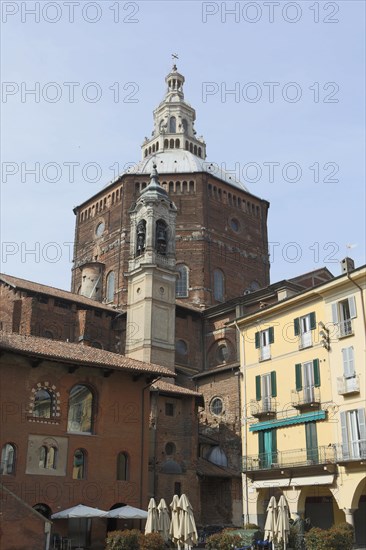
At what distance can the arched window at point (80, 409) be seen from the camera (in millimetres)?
23766

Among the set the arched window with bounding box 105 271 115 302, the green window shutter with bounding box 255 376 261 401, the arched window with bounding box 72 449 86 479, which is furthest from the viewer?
the arched window with bounding box 105 271 115 302

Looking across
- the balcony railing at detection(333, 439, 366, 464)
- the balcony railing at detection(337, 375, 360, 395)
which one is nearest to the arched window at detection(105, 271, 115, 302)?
the balcony railing at detection(337, 375, 360, 395)

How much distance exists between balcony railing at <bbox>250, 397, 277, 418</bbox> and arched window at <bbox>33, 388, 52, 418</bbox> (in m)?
8.66

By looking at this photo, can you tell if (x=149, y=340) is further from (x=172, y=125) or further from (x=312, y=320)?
(x=172, y=125)

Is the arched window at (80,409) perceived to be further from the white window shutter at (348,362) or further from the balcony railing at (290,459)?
the white window shutter at (348,362)

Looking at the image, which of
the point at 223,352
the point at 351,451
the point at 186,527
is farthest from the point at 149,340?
the point at 186,527

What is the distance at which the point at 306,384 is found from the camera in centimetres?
2483

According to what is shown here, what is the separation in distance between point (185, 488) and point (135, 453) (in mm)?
6453

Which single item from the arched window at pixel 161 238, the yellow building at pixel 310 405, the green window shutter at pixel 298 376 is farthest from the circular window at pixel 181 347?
the green window shutter at pixel 298 376

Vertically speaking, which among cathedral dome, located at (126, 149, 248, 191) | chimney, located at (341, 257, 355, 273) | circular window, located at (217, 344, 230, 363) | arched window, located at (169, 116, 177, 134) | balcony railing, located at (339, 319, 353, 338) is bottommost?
balcony railing, located at (339, 319, 353, 338)

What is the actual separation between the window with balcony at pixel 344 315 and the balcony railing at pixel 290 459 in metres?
4.27

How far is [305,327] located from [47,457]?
11.3m

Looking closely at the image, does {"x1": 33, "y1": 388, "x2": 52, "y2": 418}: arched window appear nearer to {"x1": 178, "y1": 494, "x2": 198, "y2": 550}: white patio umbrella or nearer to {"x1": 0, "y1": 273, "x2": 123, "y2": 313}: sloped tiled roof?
{"x1": 178, "y1": 494, "x2": 198, "y2": 550}: white patio umbrella

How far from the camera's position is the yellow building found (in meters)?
22.5
